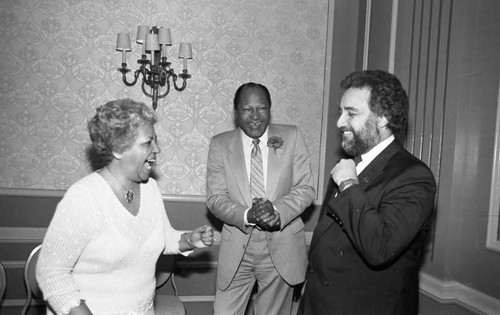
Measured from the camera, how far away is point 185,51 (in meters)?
3.95

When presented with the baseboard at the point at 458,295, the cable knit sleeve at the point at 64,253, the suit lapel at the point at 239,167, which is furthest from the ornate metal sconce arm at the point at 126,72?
the baseboard at the point at 458,295

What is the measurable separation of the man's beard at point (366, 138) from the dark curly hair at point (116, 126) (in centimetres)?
100

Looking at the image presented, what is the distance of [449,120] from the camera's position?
3062 millimetres

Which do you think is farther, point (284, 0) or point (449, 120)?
point (284, 0)

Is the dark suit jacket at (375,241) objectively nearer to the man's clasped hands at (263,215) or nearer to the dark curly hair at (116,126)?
the man's clasped hands at (263,215)

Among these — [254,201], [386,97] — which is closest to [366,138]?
[386,97]

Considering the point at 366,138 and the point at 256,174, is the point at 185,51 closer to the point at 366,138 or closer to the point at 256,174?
the point at 256,174

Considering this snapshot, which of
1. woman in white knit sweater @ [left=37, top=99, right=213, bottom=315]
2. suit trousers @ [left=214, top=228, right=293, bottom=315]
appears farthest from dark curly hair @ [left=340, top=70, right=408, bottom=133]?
suit trousers @ [left=214, top=228, right=293, bottom=315]

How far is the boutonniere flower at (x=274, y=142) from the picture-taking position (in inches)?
125

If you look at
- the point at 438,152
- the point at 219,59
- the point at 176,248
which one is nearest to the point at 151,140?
the point at 176,248

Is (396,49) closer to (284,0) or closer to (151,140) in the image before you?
(284,0)

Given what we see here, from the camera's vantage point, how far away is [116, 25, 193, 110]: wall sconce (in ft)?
12.7

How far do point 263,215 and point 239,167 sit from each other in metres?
0.49

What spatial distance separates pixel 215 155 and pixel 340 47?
2066mm
